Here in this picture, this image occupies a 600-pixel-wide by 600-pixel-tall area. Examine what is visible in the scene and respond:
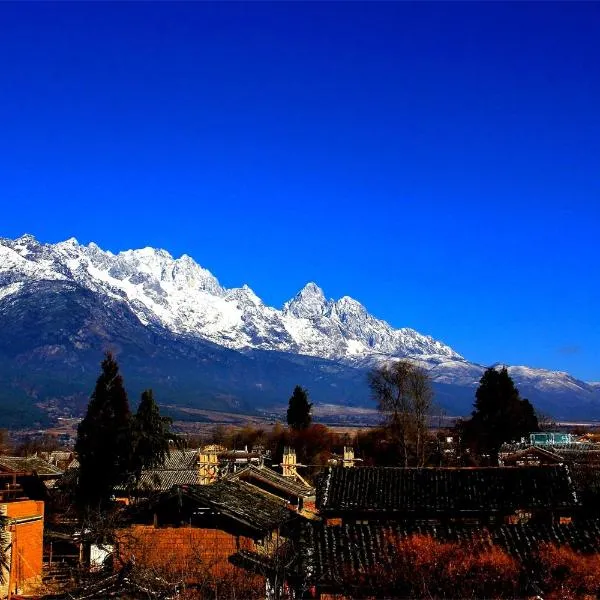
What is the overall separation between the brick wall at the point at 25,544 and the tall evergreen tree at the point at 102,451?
3977 millimetres

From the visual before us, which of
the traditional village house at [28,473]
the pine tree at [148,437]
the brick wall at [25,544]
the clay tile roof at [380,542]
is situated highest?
the pine tree at [148,437]

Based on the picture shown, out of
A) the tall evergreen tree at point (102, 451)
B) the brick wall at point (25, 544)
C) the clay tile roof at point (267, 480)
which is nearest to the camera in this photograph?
the brick wall at point (25, 544)

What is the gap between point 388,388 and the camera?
5881 centimetres

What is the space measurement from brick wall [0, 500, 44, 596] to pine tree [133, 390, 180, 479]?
209 inches

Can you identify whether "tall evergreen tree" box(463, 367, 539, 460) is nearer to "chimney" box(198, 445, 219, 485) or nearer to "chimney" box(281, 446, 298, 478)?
"chimney" box(281, 446, 298, 478)

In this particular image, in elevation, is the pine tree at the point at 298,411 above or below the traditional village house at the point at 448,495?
above

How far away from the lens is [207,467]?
187 ft

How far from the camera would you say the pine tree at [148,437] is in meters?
34.9

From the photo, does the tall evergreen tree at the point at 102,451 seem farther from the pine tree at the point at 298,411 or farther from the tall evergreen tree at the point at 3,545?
the pine tree at the point at 298,411

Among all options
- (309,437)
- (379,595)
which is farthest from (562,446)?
(379,595)

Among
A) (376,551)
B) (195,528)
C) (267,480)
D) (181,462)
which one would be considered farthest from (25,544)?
(181,462)

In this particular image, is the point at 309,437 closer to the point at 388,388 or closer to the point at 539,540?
the point at 388,388

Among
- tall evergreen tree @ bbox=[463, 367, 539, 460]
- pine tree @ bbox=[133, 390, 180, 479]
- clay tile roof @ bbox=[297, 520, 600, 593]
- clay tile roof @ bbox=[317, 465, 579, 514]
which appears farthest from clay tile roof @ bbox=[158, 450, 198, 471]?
clay tile roof @ bbox=[297, 520, 600, 593]

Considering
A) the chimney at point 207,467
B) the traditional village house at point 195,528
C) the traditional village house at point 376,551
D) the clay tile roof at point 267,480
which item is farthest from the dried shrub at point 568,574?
the chimney at point 207,467
